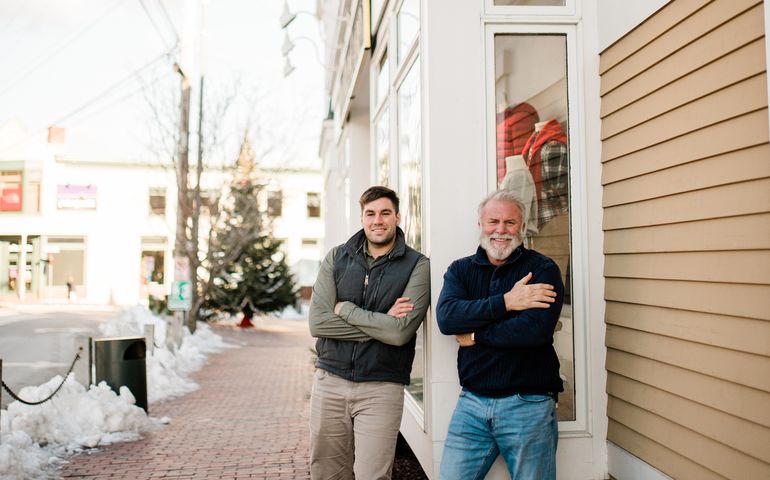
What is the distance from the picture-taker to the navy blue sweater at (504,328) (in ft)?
10.5

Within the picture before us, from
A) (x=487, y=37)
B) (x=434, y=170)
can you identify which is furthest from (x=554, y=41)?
(x=434, y=170)

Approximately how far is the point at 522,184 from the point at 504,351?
4.21 feet

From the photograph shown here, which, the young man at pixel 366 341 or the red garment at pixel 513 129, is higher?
the red garment at pixel 513 129

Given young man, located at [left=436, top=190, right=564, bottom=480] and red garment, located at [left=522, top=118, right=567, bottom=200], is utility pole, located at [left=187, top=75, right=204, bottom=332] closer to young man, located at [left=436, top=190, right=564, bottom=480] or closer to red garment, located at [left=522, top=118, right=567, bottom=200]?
red garment, located at [left=522, top=118, right=567, bottom=200]

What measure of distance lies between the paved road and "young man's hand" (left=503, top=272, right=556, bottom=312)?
222 inches

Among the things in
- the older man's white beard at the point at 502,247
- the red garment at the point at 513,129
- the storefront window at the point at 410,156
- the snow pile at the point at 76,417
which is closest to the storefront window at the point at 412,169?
the storefront window at the point at 410,156

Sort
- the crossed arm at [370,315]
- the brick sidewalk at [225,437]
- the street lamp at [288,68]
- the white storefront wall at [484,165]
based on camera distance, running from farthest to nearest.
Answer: the street lamp at [288,68], the brick sidewalk at [225,437], the white storefront wall at [484,165], the crossed arm at [370,315]

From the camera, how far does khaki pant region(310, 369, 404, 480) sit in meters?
3.67

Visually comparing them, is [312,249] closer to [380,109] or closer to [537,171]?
[380,109]

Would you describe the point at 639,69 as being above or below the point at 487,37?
below

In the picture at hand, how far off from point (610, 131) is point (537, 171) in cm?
52

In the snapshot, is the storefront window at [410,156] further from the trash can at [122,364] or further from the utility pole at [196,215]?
the utility pole at [196,215]

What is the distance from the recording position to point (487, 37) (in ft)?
13.5

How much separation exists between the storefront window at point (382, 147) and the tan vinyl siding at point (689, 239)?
9.01 ft
